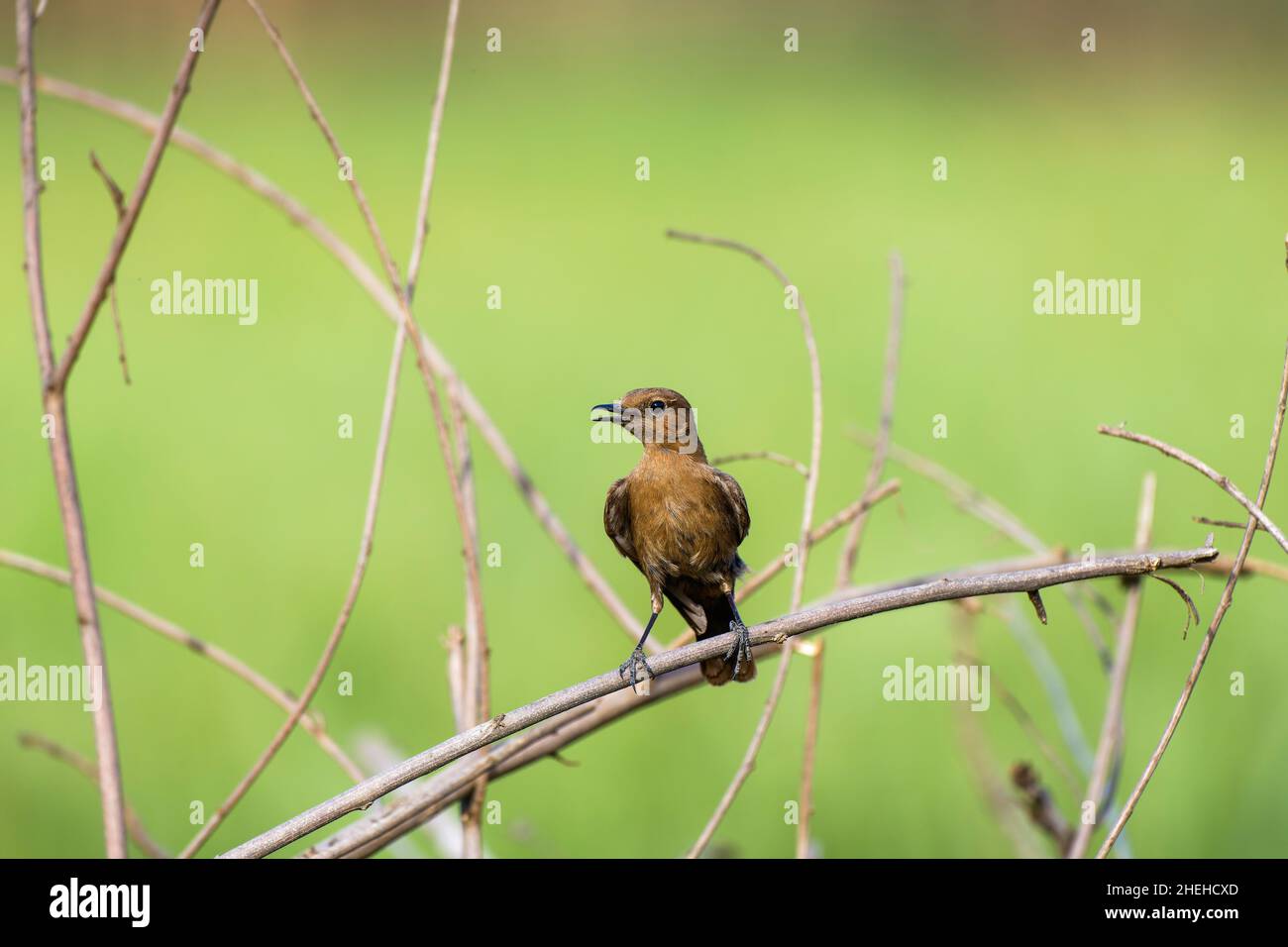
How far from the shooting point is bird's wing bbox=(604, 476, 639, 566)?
320cm

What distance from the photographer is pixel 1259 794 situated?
4641mm

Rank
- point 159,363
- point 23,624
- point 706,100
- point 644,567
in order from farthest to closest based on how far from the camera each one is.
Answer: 1. point 706,100
2. point 159,363
3. point 23,624
4. point 644,567

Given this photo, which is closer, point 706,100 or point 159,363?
point 159,363

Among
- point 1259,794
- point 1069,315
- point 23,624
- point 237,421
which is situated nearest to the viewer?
point 1259,794

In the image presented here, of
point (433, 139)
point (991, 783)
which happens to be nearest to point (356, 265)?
point (433, 139)

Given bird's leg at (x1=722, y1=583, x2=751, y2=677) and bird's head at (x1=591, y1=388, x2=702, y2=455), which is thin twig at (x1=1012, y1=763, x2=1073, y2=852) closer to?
bird's leg at (x1=722, y1=583, x2=751, y2=677)

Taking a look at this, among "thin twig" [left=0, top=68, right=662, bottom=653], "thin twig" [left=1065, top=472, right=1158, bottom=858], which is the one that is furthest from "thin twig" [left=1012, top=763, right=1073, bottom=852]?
"thin twig" [left=0, top=68, right=662, bottom=653]

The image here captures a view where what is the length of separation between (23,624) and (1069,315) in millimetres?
6965

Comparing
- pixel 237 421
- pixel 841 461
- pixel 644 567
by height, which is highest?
pixel 237 421

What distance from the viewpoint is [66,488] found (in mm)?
2303

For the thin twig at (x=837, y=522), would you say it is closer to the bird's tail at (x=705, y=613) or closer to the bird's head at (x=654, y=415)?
the bird's tail at (x=705, y=613)
